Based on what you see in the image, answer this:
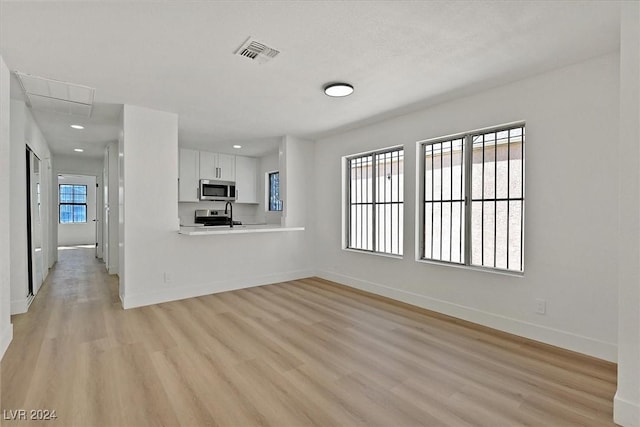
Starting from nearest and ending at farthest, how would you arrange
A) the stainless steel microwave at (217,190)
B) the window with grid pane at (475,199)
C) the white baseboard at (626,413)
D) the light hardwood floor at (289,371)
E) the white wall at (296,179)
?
the white baseboard at (626,413) → the light hardwood floor at (289,371) → the window with grid pane at (475,199) → the white wall at (296,179) → the stainless steel microwave at (217,190)

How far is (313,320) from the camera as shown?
352cm

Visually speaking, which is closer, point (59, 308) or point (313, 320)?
point (313, 320)

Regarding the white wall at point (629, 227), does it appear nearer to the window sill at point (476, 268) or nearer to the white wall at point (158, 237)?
the window sill at point (476, 268)

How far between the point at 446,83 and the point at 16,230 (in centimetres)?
529

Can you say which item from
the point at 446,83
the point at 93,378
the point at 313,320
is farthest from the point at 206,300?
the point at 446,83

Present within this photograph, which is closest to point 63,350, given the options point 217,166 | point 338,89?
point 338,89

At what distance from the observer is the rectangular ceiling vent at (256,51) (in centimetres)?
240

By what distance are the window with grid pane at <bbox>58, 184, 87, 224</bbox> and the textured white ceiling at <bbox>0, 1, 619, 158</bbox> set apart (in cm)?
928

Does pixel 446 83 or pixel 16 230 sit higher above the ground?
pixel 446 83

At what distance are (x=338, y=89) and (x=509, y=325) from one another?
300 centimetres

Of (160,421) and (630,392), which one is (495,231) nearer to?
(630,392)

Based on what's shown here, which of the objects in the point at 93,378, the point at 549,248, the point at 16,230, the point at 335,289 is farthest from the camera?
the point at 335,289

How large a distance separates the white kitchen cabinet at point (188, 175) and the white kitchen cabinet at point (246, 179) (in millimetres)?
947

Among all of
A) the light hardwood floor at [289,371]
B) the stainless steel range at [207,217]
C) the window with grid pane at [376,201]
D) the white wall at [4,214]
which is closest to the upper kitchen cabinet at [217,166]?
the stainless steel range at [207,217]
